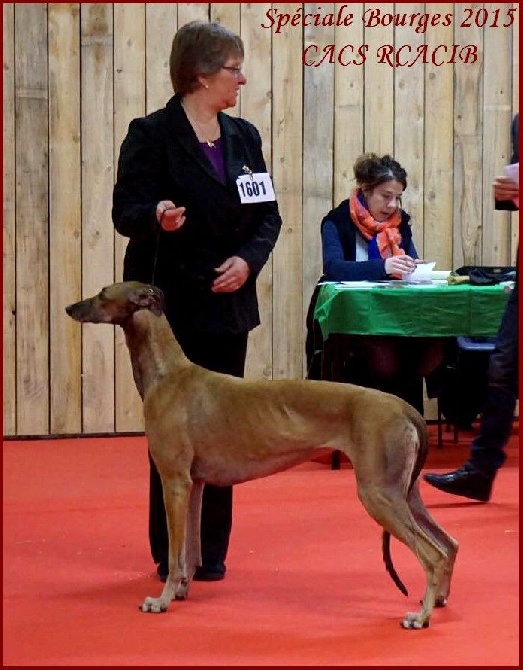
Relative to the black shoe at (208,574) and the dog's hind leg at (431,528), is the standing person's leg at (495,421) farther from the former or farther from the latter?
the black shoe at (208,574)

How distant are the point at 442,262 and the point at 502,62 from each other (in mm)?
1249

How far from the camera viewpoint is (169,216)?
12.0 feet

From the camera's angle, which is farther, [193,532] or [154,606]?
[193,532]

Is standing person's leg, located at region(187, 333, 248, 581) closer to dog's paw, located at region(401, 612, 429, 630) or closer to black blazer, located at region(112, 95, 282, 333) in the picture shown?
black blazer, located at region(112, 95, 282, 333)

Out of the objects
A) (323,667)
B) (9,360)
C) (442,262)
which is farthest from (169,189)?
(442,262)

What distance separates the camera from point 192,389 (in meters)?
3.61

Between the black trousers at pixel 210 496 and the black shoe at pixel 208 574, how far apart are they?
0.06 ft

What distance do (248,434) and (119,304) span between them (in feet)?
1.70

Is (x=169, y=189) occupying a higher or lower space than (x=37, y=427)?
higher

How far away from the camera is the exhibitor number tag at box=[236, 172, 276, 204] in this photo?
3863 mm

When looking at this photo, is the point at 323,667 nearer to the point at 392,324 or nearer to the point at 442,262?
the point at 392,324

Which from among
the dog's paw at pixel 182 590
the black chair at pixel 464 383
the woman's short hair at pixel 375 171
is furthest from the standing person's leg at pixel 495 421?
the woman's short hair at pixel 375 171

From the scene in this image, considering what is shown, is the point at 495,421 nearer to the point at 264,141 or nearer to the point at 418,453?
the point at 418,453

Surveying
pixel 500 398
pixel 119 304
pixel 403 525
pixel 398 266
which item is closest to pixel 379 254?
pixel 398 266
